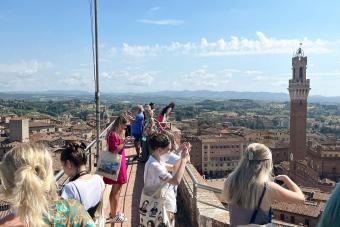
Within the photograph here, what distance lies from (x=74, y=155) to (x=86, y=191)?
288mm

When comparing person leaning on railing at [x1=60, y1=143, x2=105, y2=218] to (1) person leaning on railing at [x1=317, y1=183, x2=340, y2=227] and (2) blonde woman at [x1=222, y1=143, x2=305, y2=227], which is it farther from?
(1) person leaning on railing at [x1=317, y1=183, x2=340, y2=227]

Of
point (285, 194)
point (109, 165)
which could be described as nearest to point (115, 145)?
point (109, 165)

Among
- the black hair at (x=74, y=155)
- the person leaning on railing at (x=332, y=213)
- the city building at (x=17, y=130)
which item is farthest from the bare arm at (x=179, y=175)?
the city building at (x=17, y=130)

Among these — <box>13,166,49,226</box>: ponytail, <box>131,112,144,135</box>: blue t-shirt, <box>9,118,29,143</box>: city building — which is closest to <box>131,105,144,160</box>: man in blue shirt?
<box>131,112,144,135</box>: blue t-shirt

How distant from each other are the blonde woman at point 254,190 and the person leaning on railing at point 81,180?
0.94 m

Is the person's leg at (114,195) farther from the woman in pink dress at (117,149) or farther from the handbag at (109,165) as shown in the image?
the handbag at (109,165)

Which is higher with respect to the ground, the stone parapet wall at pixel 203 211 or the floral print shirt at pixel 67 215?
the floral print shirt at pixel 67 215

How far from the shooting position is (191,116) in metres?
154

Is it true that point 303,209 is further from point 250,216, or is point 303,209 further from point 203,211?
point 250,216

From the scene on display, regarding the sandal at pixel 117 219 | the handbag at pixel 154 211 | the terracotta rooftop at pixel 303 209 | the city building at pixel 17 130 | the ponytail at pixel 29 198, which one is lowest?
the terracotta rooftop at pixel 303 209

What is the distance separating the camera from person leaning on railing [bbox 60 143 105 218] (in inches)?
118

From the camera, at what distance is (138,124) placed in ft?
29.8

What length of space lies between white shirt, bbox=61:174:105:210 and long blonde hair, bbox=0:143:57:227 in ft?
2.74

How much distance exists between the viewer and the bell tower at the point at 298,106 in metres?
57.5
